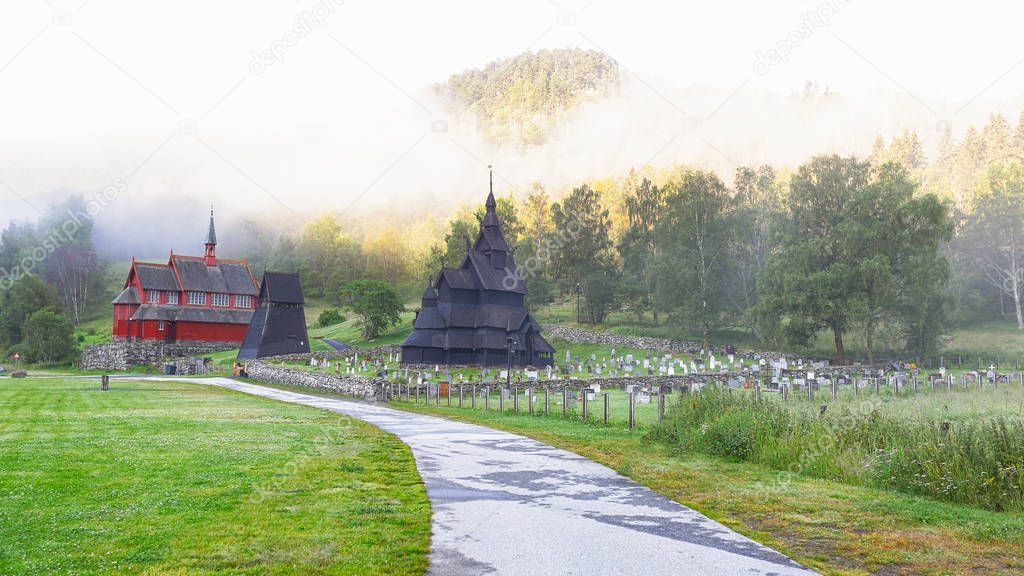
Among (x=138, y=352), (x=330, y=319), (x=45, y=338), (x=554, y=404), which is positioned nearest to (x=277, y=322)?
(x=138, y=352)

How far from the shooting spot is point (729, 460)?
1555 centimetres

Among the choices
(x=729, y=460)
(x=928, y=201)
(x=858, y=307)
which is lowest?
(x=729, y=460)

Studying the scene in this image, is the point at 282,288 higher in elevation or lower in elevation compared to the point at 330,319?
higher

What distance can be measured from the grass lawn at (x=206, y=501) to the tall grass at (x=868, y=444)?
290 inches

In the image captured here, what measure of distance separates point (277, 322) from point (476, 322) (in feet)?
72.9

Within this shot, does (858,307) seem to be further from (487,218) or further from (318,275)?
(318,275)

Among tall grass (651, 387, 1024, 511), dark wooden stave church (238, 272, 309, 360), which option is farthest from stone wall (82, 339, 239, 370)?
tall grass (651, 387, 1024, 511)

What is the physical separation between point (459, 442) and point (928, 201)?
4940 cm

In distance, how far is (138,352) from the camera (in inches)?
3066

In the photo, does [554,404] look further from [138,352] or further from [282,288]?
[138,352]

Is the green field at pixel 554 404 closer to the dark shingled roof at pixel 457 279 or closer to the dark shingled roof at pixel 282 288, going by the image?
the dark shingled roof at pixel 457 279

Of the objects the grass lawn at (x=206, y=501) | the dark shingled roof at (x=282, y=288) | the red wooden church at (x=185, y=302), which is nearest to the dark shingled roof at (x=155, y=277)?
the red wooden church at (x=185, y=302)

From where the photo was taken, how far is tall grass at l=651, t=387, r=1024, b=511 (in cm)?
1176

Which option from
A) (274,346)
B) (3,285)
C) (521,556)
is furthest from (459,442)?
(3,285)
